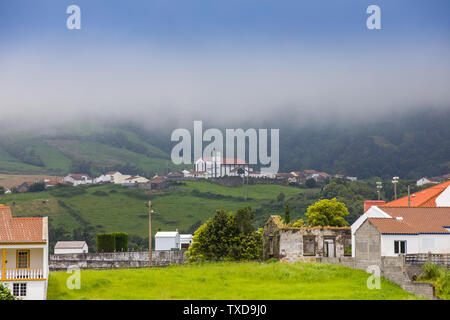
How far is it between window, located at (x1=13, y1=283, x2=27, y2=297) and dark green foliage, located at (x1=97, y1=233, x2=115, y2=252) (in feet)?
128

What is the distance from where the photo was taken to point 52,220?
13138 cm

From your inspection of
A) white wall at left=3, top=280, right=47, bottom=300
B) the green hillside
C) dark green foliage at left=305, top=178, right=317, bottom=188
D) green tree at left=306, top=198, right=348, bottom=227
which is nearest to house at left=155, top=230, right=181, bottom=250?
the green hillside

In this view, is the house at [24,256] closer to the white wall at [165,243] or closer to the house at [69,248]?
the house at [69,248]

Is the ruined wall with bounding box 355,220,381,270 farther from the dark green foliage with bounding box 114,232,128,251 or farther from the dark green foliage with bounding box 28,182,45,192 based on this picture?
the dark green foliage with bounding box 28,182,45,192

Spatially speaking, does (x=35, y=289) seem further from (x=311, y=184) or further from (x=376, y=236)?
(x=311, y=184)

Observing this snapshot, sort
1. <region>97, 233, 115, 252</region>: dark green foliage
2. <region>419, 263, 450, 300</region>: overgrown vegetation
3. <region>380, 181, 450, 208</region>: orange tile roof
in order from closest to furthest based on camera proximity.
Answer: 1. <region>419, 263, 450, 300</region>: overgrown vegetation
2. <region>380, 181, 450, 208</region>: orange tile roof
3. <region>97, 233, 115, 252</region>: dark green foliage

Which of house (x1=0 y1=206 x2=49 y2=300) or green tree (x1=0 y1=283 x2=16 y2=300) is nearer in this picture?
green tree (x1=0 y1=283 x2=16 y2=300)

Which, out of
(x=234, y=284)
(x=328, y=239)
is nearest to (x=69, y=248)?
(x=328, y=239)

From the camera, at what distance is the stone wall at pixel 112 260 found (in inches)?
2450

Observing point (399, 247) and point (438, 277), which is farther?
point (399, 247)

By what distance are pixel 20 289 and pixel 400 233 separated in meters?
22.8

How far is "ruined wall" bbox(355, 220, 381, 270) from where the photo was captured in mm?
41844

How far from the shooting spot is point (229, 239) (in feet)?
177
